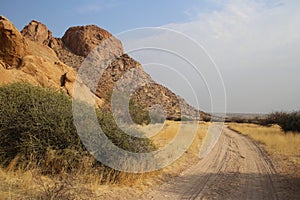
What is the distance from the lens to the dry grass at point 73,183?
5.59m

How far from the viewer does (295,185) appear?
26.1 feet

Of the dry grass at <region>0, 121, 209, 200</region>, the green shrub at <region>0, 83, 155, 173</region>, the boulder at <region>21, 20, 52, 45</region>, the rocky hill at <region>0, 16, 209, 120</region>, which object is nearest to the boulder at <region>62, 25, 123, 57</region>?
the rocky hill at <region>0, 16, 209, 120</region>

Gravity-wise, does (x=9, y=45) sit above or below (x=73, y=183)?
above

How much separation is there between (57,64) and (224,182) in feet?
63.5

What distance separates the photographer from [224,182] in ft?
27.6

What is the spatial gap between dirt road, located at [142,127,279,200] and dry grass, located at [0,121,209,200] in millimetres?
686

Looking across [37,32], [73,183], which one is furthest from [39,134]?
[37,32]

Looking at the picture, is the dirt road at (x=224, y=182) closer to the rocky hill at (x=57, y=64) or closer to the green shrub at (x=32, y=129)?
the green shrub at (x=32, y=129)

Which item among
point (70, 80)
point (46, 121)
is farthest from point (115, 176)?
point (70, 80)

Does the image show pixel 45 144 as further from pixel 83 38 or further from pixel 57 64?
pixel 83 38

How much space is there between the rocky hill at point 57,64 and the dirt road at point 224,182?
3841 mm

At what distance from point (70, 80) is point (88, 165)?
500 inches

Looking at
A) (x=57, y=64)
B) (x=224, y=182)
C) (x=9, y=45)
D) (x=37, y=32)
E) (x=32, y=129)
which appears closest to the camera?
(x=32, y=129)

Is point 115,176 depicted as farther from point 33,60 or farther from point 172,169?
point 33,60
